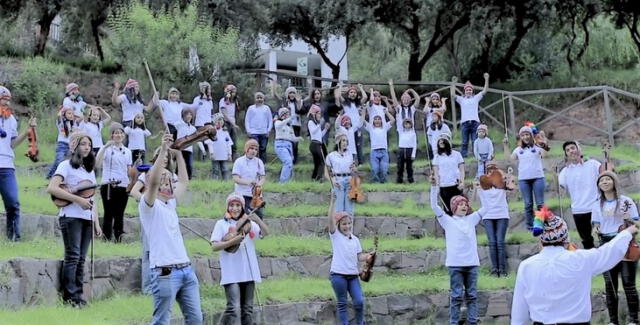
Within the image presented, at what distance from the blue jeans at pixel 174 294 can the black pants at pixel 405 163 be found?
970 centimetres

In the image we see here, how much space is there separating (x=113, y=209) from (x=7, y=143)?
1686 mm

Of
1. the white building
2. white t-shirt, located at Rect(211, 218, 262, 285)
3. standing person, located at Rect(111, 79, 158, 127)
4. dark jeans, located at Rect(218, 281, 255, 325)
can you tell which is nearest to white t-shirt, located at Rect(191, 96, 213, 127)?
standing person, located at Rect(111, 79, 158, 127)

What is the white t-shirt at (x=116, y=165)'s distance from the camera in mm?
11477

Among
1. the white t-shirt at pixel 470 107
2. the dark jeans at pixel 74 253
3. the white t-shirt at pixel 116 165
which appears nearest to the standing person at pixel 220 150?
the white t-shirt at pixel 116 165

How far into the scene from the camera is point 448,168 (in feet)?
43.8

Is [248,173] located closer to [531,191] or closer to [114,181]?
[114,181]

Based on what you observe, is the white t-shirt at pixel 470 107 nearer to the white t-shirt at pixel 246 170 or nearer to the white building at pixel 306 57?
the white t-shirt at pixel 246 170

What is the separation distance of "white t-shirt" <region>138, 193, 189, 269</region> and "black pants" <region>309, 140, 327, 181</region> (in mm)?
8568

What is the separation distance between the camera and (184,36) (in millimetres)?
19625

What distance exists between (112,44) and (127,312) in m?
12.3

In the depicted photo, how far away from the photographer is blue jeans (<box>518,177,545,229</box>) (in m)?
13.2

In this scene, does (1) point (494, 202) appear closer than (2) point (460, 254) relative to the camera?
No

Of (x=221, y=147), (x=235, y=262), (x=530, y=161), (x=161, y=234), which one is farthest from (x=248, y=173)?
(x=161, y=234)

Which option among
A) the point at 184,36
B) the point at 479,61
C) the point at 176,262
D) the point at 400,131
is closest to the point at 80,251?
the point at 176,262
